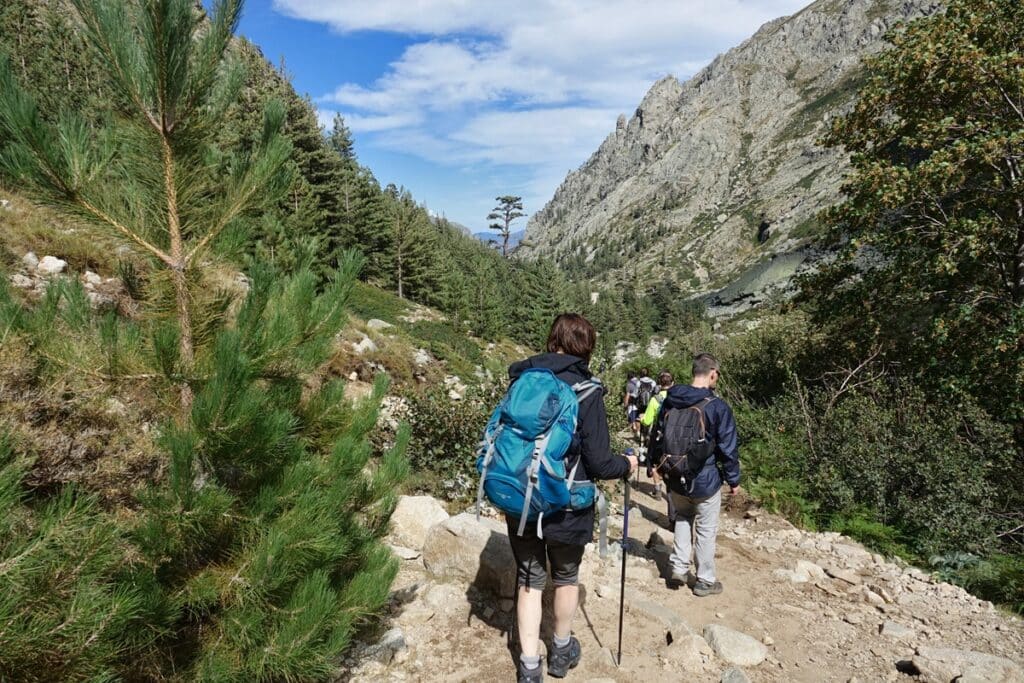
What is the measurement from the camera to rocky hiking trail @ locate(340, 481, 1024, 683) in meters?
3.63

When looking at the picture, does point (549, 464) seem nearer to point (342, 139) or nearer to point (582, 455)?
point (582, 455)

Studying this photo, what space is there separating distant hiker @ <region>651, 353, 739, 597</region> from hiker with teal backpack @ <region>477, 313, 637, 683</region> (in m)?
1.52

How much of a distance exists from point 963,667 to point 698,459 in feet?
7.12

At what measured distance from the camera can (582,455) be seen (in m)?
3.02

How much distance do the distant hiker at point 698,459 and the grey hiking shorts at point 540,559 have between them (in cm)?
179

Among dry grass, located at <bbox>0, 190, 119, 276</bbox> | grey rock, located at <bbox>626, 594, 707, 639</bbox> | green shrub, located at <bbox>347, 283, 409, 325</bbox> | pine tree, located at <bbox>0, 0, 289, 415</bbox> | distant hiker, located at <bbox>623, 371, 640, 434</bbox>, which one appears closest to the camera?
pine tree, located at <bbox>0, 0, 289, 415</bbox>

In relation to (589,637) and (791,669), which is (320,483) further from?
(791,669)

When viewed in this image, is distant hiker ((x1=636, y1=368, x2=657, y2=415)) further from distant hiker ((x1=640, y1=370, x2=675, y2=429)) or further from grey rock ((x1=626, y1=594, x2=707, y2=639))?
grey rock ((x1=626, y1=594, x2=707, y2=639))

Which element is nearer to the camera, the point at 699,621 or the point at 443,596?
the point at 443,596

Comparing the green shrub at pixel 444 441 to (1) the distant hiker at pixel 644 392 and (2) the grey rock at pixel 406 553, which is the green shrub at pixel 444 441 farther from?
(1) the distant hiker at pixel 644 392

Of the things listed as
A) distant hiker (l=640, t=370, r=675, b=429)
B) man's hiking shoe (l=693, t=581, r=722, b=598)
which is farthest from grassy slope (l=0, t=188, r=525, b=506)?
distant hiker (l=640, t=370, r=675, b=429)

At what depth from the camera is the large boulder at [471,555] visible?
14.1ft

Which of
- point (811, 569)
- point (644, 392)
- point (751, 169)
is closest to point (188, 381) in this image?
point (811, 569)

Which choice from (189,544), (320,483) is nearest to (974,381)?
(320,483)
